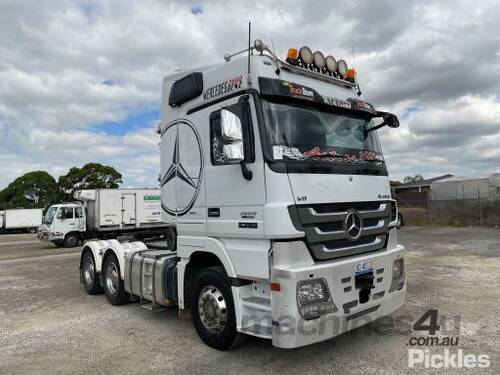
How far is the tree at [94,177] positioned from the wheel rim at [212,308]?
154 feet

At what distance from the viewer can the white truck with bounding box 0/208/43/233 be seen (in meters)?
43.5

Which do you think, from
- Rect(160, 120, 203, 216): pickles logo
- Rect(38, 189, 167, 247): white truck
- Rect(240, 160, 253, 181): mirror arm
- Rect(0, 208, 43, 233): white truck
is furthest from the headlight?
Rect(0, 208, 43, 233): white truck

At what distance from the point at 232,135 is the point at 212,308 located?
6.89 ft

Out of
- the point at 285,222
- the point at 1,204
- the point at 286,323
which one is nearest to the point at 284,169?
the point at 285,222

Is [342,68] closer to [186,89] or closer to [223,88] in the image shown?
[223,88]

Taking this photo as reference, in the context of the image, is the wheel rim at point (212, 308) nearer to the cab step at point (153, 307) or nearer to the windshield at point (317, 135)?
the cab step at point (153, 307)

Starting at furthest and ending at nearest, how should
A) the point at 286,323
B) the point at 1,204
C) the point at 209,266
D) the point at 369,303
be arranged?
1. the point at 1,204
2. the point at 209,266
3. the point at 369,303
4. the point at 286,323

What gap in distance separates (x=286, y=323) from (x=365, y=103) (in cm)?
311

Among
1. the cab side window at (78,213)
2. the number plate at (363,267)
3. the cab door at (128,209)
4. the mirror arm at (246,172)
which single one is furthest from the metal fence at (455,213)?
the mirror arm at (246,172)

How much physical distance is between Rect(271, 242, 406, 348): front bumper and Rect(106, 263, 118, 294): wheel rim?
4.41 meters

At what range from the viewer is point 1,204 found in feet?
180

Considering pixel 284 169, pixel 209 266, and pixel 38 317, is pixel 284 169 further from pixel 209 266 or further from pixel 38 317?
pixel 38 317

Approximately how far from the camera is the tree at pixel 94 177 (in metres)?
50.3

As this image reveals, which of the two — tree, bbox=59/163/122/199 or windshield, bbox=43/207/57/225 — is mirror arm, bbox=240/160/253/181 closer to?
windshield, bbox=43/207/57/225
